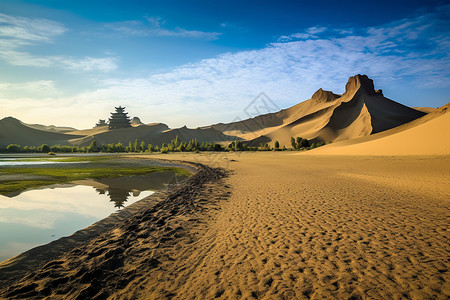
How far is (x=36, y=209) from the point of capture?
426 inches

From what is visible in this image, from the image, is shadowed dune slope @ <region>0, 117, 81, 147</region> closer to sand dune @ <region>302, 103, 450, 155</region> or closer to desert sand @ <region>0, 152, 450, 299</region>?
sand dune @ <region>302, 103, 450, 155</region>

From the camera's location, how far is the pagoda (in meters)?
193

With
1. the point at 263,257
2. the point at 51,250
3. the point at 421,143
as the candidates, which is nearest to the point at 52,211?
the point at 51,250

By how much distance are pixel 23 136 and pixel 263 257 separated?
233758 millimetres

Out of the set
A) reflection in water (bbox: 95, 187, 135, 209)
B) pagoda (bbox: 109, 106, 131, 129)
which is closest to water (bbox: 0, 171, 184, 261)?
reflection in water (bbox: 95, 187, 135, 209)

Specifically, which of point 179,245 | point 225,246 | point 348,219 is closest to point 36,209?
point 179,245

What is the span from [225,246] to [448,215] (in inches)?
339

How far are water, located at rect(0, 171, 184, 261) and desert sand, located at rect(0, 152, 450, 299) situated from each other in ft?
6.85

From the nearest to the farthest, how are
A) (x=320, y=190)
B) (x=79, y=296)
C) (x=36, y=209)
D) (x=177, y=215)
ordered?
(x=79, y=296), (x=177, y=215), (x=36, y=209), (x=320, y=190)

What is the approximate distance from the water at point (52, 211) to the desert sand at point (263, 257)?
2087 mm

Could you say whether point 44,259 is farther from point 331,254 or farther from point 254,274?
point 331,254

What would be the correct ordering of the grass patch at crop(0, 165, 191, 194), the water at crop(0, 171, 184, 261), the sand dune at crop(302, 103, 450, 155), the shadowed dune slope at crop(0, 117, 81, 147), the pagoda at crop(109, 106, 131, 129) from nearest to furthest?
1. the water at crop(0, 171, 184, 261)
2. the grass patch at crop(0, 165, 191, 194)
3. the sand dune at crop(302, 103, 450, 155)
4. the shadowed dune slope at crop(0, 117, 81, 147)
5. the pagoda at crop(109, 106, 131, 129)

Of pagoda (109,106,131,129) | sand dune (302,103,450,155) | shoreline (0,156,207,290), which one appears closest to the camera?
shoreline (0,156,207,290)

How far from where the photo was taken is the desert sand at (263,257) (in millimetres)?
4141
